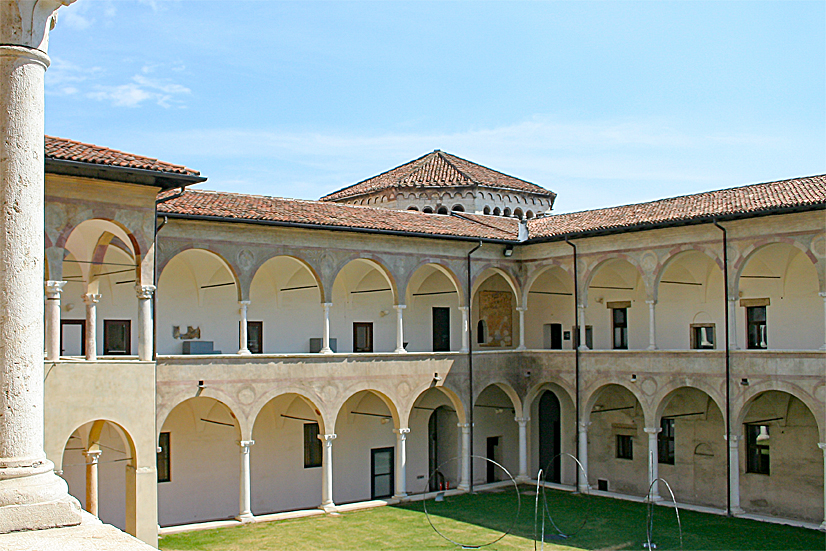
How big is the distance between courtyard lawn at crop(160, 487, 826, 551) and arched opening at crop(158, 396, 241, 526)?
2.59 metres

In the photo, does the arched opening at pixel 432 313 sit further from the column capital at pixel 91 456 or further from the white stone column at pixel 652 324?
the column capital at pixel 91 456

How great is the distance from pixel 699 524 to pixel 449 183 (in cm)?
1403

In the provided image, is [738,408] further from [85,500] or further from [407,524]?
[85,500]

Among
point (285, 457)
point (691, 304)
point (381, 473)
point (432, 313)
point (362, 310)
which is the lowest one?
point (381, 473)

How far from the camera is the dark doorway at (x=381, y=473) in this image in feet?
80.3

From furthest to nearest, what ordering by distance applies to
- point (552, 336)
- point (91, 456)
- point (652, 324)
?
point (552, 336), point (652, 324), point (91, 456)

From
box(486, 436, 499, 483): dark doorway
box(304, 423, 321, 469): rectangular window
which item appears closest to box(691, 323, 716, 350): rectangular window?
box(486, 436, 499, 483): dark doorway

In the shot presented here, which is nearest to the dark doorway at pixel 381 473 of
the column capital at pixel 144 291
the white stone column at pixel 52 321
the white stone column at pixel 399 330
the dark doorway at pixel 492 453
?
the dark doorway at pixel 492 453

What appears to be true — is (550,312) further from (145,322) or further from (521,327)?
(145,322)

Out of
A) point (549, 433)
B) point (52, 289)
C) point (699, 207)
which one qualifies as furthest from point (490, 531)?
point (52, 289)

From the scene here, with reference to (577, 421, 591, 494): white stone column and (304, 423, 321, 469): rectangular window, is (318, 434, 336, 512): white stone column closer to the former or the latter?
(304, 423, 321, 469): rectangular window

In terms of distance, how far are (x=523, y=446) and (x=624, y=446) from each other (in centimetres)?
287

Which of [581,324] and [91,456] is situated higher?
[581,324]

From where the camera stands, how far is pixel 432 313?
25.9m
